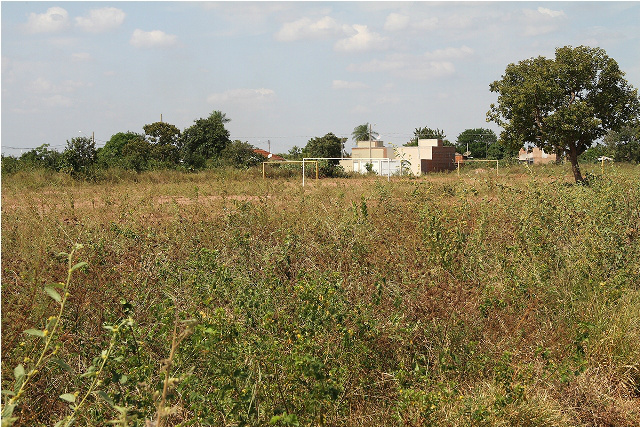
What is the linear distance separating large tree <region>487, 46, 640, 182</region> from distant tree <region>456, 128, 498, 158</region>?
55.2m

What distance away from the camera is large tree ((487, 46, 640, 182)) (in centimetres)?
1766

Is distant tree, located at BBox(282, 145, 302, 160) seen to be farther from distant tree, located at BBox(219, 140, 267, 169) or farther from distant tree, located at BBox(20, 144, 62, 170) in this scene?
distant tree, located at BBox(20, 144, 62, 170)

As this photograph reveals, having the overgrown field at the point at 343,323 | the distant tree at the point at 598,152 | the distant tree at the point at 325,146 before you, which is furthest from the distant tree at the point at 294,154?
the overgrown field at the point at 343,323

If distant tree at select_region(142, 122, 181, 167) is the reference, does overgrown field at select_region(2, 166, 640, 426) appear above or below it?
below

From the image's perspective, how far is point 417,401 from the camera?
292 cm

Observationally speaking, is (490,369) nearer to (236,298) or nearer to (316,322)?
(316,322)

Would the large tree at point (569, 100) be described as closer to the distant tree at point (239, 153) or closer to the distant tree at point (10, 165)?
the distant tree at point (10, 165)

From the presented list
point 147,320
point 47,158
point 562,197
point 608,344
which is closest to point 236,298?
point 147,320

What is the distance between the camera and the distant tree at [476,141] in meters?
73.4

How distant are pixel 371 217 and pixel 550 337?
2.93 meters

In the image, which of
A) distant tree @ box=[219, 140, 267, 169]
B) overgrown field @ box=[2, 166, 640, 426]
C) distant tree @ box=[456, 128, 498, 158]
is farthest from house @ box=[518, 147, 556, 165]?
distant tree @ box=[219, 140, 267, 169]

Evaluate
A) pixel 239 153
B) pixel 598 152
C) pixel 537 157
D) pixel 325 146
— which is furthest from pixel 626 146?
pixel 239 153

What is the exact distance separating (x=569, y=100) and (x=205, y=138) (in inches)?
1173

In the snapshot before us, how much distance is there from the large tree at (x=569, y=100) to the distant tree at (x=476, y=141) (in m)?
55.2
